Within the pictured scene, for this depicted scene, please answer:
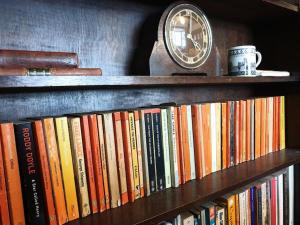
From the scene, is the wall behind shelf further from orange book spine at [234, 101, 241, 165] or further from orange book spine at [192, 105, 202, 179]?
orange book spine at [234, 101, 241, 165]

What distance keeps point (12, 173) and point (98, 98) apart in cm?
33

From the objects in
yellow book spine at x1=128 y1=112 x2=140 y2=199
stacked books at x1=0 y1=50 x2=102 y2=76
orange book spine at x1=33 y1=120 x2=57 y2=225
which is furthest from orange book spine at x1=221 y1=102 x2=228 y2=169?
orange book spine at x1=33 y1=120 x2=57 y2=225

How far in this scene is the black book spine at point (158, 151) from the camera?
0.71m

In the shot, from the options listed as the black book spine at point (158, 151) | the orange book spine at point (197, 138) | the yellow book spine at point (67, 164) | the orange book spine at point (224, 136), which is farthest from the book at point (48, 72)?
the orange book spine at point (224, 136)

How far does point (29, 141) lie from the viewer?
539 millimetres

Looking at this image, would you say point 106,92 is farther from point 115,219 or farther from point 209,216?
point 209,216

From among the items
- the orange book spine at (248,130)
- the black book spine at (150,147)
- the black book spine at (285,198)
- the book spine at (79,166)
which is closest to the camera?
the book spine at (79,166)

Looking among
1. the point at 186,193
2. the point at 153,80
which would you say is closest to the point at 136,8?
the point at 153,80

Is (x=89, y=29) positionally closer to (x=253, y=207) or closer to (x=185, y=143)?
(x=185, y=143)

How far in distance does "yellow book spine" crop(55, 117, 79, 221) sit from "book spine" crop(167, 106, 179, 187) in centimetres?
27

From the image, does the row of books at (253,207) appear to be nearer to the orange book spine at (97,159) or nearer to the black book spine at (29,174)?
the orange book spine at (97,159)

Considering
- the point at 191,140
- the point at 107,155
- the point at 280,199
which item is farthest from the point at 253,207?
the point at 107,155

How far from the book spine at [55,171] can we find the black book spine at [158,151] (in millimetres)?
251

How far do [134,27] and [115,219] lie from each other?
1.81 ft
